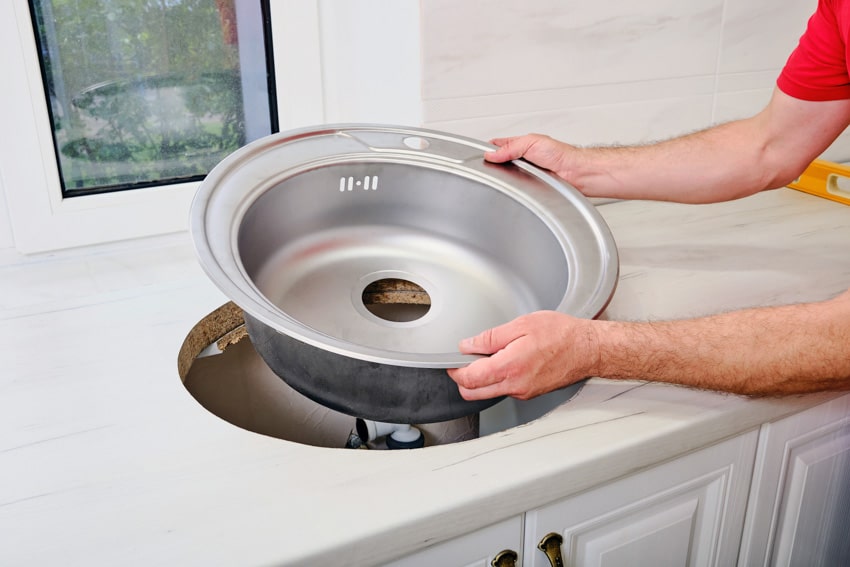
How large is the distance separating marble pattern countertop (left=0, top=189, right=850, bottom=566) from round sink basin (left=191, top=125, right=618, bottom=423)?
0.10 m

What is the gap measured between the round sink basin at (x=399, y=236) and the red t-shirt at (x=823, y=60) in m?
0.38

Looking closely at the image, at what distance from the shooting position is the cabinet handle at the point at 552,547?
769 millimetres

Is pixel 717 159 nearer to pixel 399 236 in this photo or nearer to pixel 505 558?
pixel 399 236

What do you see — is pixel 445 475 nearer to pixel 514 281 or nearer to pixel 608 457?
pixel 608 457

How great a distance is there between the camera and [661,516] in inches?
34.3

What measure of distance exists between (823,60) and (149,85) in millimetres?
996

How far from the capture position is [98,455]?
71cm

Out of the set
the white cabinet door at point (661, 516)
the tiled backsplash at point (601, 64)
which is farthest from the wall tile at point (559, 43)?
the white cabinet door at point (661, 516)

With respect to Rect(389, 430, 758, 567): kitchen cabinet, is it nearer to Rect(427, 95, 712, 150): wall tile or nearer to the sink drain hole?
the sink drain hole

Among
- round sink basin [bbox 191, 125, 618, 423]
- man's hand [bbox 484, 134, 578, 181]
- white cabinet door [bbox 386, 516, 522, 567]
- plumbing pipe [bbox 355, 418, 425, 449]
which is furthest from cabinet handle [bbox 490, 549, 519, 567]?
man's hand [bbox 484, 134, 578, 181]

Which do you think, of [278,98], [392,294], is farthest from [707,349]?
[278,98]

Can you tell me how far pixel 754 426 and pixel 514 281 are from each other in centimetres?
34

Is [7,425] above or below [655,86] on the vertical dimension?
below

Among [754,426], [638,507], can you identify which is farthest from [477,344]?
[754,426]
